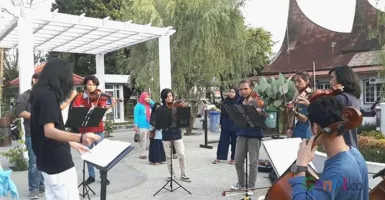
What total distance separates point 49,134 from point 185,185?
404 centimetres

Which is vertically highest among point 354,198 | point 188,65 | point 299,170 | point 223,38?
point 223,38

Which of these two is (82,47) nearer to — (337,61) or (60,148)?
(60,148)

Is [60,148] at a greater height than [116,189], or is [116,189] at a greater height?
[60,148]

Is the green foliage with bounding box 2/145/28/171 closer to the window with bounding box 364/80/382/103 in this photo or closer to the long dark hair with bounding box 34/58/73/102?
the long dark hair with bounding box 34/58/73/102

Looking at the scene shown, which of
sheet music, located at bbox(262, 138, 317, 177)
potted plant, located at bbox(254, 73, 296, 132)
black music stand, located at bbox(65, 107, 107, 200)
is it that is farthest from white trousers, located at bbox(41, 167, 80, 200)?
potted plant, located at bbox(254, 73, 296, 132)

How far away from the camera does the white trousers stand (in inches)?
124

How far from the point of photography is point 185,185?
6.67 m

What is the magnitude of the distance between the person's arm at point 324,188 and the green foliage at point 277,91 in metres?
9.73

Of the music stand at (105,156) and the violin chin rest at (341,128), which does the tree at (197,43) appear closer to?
the music stand at (105,156)

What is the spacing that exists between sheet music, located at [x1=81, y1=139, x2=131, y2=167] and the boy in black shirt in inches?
16.2

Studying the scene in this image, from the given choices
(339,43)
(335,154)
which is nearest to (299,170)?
(335,154)

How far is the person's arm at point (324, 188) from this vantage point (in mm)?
1777

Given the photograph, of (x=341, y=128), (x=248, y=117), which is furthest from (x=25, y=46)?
(x=341, y=128)

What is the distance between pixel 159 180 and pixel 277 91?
19.7ft
